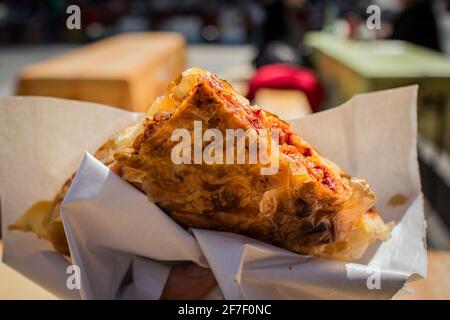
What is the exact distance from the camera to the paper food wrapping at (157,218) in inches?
38.8

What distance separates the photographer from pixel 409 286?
1360 millimetres

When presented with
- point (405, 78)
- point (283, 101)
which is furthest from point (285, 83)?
point (405, 78)

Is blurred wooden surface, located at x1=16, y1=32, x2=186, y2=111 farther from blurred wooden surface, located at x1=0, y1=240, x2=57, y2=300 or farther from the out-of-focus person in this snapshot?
the out-of-focus person

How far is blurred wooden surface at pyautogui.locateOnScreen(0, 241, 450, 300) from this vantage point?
129 cm

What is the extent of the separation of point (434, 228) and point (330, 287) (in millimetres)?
3662

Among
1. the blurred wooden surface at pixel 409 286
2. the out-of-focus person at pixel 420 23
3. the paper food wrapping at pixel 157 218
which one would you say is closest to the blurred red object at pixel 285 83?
the out-of-focus person at pixel 420 23

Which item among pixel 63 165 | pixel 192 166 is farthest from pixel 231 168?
pixel 63 165

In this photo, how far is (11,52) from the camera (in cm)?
1634

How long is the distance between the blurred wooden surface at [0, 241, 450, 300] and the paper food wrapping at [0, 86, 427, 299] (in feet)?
0.46

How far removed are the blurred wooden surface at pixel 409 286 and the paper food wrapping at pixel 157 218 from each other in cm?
14

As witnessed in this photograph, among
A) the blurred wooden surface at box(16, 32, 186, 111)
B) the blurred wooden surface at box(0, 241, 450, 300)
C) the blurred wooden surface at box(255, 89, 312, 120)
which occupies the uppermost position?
the blurred wooden surface at box(16, 32, 186, 111)

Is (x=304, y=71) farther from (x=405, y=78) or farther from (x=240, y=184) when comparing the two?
(x=240, y=184)

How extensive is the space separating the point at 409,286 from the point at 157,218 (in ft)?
2.36

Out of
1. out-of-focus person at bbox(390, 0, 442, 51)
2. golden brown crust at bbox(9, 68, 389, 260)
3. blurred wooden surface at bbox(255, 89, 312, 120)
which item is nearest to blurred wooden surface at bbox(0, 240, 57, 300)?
golden brown crust at bbox(9, 68, 389, 260)
